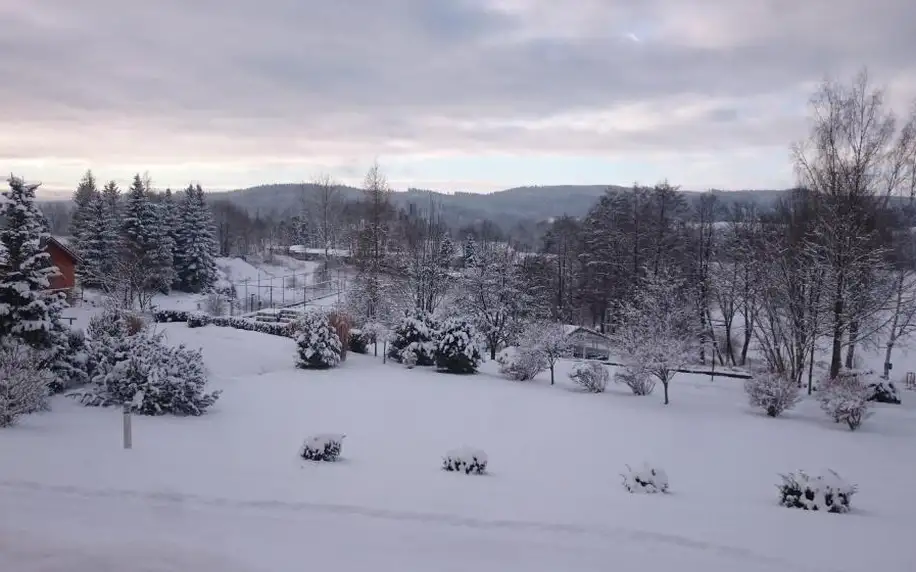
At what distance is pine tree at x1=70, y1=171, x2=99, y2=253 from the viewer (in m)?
43.1

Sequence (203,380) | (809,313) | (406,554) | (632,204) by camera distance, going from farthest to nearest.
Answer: (632,204) → (809,313) → (203,380) → (406,554)

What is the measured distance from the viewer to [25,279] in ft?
44.6

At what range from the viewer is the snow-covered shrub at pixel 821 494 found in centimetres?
770

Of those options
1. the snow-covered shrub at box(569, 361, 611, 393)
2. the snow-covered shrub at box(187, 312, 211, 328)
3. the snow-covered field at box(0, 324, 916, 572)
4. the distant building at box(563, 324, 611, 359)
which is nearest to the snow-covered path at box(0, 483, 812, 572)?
the snow-covered field at box(0, 324, 916, 572)

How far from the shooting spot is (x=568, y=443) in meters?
11.5

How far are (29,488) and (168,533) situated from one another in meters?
2.25

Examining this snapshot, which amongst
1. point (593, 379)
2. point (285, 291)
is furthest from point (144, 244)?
point (593, 379)

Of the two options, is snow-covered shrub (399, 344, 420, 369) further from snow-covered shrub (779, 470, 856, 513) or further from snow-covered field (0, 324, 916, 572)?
snow-covered shrub (779, 470, 856, 513)

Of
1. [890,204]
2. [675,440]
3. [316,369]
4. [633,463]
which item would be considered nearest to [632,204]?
[890,204]

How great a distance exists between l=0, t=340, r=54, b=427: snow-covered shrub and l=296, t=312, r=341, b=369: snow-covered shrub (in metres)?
8.61

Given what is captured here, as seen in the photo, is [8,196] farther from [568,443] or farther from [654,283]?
[654,283]

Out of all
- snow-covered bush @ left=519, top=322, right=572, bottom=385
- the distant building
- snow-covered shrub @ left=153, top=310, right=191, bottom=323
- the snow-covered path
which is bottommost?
the distant building

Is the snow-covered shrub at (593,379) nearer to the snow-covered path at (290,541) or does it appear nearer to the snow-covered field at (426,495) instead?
the snow-covered field at (426,495)

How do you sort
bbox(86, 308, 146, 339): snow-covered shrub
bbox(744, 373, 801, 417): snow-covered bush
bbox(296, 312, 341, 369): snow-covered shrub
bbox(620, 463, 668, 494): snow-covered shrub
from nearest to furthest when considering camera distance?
bbox(620, 463, 668, 494): snow-covered shrub, bbox(86, 308, 146, 339): snow-covered shrub, bbox(744, 373, 801, 417): snow-covered bush, bbox(296, 312, 341, 369): snow-covered shrub
